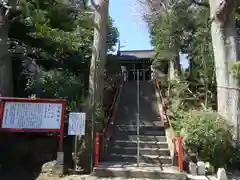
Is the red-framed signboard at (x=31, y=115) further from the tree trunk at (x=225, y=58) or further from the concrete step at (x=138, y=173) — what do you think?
the tree trunk at (x=225, y=58)

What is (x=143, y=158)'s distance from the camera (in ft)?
31.7

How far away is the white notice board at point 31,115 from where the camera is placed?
8641 mm

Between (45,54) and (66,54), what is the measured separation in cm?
116

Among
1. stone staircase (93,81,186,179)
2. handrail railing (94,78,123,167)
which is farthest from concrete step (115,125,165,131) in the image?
handrail railing (94,78,123,167)

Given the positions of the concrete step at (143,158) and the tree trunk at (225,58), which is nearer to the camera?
the concrete step at (143,158)

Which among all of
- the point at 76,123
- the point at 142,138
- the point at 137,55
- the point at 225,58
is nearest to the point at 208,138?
the point at 142,138

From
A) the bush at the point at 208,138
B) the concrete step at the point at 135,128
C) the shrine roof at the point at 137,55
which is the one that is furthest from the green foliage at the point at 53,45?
the shrine roof at the point at 137,55

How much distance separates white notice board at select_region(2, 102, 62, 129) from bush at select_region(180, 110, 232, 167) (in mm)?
3981

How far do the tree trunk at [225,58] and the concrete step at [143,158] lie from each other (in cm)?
283

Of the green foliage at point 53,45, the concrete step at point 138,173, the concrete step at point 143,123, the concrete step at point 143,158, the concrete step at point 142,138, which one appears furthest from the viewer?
the concrete step at point 143,123

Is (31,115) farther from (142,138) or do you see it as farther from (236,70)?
(236,70)

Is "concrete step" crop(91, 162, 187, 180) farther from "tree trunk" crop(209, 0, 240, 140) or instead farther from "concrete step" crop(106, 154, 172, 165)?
"tree trunk" crop(209, 0, 240, 140)

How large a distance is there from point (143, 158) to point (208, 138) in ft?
7.13

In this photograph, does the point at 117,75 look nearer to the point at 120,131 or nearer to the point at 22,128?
the point at 120,131
